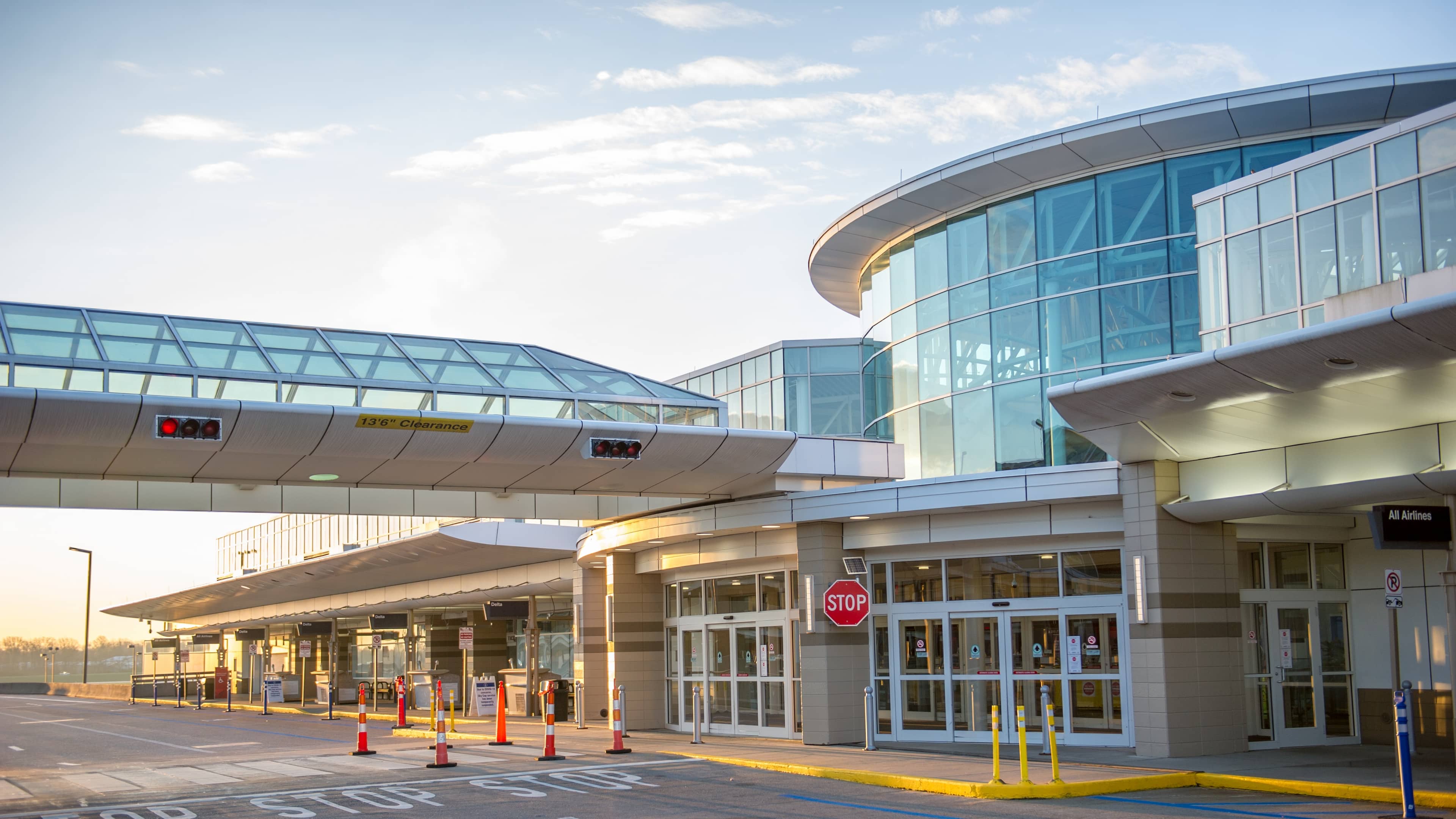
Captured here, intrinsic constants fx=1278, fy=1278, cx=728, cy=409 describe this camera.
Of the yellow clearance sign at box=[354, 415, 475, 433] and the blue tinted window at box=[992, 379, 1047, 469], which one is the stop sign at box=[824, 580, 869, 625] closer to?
the blue tinted window at box=[992, 379, 1047, 469]

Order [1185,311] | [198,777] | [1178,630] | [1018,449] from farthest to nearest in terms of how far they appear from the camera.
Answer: [1018,449] < [1185,311] < [198,777] < [1178,630]

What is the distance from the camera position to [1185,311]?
2311cm

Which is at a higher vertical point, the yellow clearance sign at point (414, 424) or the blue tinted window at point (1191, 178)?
the blue tinted window at point (1191, 178)

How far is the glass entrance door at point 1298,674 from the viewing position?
20.4 metres

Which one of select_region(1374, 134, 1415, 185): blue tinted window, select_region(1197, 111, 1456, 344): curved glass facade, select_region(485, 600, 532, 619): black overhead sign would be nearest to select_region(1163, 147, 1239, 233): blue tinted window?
select_region(1197, 111, 1456, 344): curved glass facade

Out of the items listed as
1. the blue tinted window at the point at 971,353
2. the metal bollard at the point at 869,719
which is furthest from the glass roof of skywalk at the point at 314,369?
the blue tinted window at the point at 971,353

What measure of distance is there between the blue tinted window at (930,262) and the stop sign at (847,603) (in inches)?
306

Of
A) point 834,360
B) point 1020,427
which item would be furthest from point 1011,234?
point 834,360

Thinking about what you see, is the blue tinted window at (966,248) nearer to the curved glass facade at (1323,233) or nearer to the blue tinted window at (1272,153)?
the blue tinted window at (1272,153)

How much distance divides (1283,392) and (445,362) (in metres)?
12.7

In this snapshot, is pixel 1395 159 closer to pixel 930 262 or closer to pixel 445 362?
pixel 930 262

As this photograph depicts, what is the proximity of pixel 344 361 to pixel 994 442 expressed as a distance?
41.0 feet

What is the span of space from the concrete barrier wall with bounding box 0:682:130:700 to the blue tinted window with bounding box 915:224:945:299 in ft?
196

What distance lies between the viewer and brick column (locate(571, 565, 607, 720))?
98.1ft
